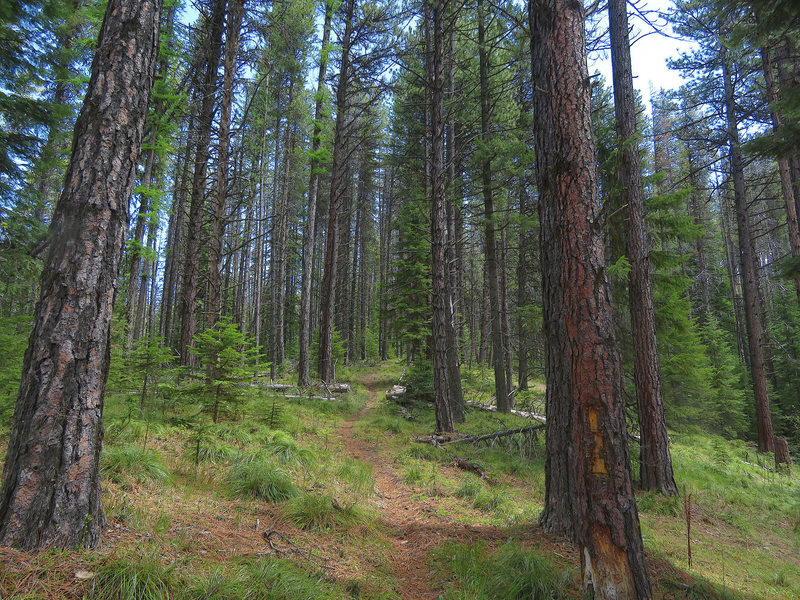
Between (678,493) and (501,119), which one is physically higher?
(501,119)

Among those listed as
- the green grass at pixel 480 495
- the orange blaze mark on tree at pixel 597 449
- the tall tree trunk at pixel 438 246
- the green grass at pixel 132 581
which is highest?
the tall tree trunk at pixel 438 246

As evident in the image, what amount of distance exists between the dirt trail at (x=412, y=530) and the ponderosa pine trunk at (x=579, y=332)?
3.58 feet

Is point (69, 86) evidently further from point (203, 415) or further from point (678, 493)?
point (678, 493)

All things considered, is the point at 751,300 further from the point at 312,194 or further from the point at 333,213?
the point at 312,194

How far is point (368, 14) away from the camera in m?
13.8

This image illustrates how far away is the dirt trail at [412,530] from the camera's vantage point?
3133 millimetres

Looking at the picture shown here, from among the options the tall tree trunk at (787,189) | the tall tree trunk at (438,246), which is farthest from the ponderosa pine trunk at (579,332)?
the tall tree trunk at (787,189)

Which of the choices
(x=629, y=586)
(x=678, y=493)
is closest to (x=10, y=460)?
(x=629, y=586)

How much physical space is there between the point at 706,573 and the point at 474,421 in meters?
6.99

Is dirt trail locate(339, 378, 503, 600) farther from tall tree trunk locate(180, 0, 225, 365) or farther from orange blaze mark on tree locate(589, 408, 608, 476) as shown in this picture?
tall tree trunk locate(180, 0, 225, 365)

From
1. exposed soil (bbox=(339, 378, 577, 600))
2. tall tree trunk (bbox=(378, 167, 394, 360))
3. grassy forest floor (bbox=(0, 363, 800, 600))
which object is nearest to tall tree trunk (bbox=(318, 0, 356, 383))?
grassy forest floor (bbox=(0, 363, 800, 600))

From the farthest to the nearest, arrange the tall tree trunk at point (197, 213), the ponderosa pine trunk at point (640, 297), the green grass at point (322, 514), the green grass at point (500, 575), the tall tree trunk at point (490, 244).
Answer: the tall tree trunk at point (490, 244), the tall tree trunk at point (197, 213), the ponderosa pine trunk at point (640, 297), the green grass at point (322, 514), the green grass at point (500, 575)

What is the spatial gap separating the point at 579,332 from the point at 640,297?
5254 mm

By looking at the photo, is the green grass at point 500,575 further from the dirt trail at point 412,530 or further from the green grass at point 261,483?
the green grass at point 261,483
